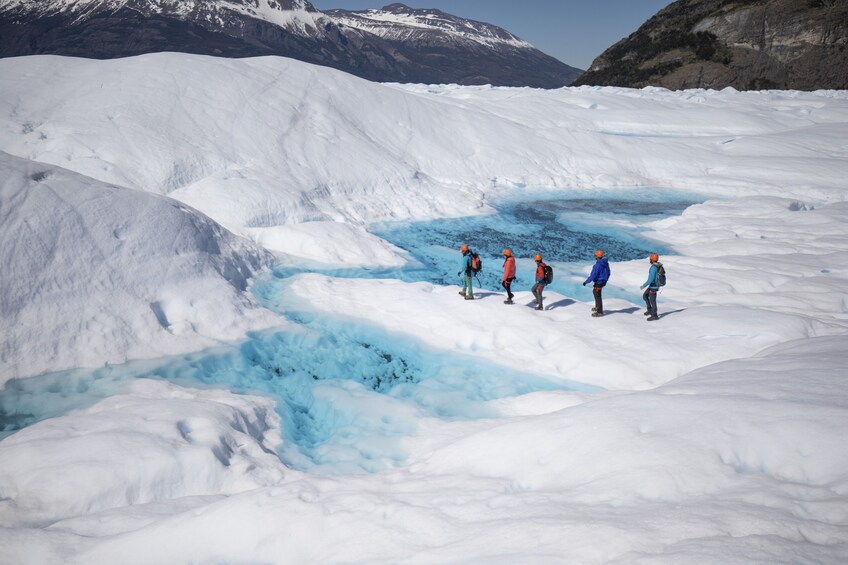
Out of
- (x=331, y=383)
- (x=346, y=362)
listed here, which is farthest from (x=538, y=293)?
(x=331, y=383)

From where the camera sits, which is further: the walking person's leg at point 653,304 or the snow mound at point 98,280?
the walking person's leg at point 653,304

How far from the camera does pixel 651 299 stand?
1284 centimetres

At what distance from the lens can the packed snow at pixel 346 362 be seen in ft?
18.0

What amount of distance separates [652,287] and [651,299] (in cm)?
45

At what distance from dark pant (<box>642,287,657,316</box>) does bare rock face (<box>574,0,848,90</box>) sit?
83.7m

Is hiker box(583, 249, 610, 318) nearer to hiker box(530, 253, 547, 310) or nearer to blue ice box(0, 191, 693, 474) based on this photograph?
hiker box(530, 253, 547, 310)

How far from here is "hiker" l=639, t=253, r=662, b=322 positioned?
12.2 metres

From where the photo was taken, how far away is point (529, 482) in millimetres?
6391

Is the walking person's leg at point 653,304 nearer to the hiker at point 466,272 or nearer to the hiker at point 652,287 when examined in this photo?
the hiker at point 652,287

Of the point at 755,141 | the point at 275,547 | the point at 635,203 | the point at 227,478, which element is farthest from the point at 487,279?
the point at 755,141

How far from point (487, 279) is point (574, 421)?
10.7 meters

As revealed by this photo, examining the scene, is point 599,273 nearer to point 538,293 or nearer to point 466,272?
point 538,293

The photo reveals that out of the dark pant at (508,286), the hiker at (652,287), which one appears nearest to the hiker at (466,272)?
the dark pant at (508,286)

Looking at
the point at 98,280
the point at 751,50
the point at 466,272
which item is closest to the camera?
the point at 98,280
